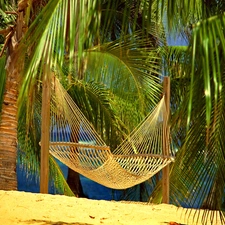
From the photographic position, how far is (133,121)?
234 inches

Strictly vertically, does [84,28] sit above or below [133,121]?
above

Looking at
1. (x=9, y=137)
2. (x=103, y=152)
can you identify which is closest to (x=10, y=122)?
(x=9, y=137)

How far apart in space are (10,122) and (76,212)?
1.41 metres

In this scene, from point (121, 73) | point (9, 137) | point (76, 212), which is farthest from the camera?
point (121, 73)

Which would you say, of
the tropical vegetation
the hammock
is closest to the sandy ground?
the tropical vegetation

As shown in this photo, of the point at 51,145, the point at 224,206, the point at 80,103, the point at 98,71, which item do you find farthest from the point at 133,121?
the point at 224,206

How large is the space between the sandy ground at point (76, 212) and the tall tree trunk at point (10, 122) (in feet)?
2.45

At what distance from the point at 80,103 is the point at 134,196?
1.96 meters

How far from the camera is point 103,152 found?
3588 millimetres

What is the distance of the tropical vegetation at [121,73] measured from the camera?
4.79 feet

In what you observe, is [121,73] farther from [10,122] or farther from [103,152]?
[103,152]

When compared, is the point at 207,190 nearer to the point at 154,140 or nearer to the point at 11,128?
the point at 154,140

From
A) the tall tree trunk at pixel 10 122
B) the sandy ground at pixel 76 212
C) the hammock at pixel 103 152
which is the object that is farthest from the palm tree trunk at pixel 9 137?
the sandy ground at pixel 76 212

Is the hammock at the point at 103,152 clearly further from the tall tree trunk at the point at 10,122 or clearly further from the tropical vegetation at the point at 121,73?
the tall tree trunk at the point at 10,122
